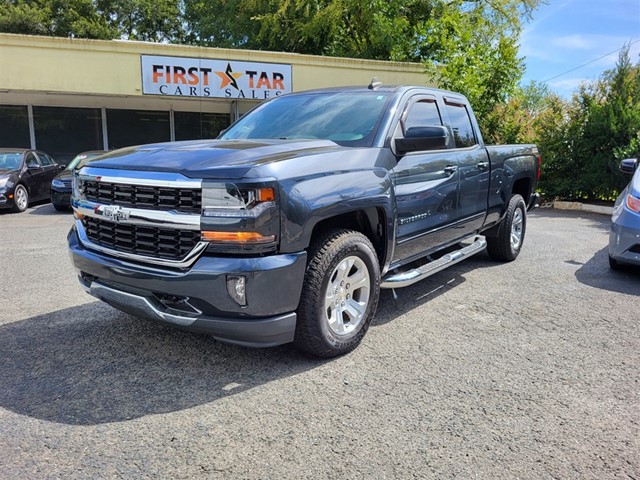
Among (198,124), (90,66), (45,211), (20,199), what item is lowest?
(45,211)

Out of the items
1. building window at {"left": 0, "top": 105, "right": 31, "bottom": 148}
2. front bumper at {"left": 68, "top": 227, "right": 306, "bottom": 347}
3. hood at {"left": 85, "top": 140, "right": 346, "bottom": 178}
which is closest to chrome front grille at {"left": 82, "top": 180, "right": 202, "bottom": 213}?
hood at {"left": 85, "top": 140, "right": 346, "bottom": 178}

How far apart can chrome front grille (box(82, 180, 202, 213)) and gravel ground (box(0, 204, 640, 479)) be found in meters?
1.12

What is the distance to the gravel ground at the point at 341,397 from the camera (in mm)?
2461

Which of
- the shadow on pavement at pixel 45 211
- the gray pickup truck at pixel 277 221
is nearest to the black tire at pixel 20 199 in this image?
the shadow on pavement at pixel 45 211

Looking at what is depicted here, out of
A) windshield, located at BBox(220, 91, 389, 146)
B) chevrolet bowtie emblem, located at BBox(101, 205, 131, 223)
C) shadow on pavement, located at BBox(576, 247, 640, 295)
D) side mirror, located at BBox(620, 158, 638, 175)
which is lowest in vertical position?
shadow on pavement, located at BBox(576, 247, 640, 295)

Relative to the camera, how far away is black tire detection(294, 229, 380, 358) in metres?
3.25

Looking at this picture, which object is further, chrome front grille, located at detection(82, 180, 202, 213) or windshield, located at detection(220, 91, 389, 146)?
windshield, located at detection(220, 91, 389, 146)

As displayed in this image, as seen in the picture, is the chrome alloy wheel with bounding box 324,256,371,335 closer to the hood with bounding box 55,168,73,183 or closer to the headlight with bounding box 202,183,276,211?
the headlight with bounding box 202,183,276,211

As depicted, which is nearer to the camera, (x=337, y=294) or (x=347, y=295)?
(x=337, y=294)

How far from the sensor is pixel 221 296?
2932 millimetres

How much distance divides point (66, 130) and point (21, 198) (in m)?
7.41

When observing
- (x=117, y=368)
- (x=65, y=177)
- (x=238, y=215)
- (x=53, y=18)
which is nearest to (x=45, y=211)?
(x=65, y=177)

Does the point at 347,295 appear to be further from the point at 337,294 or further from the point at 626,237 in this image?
the point at 626,237

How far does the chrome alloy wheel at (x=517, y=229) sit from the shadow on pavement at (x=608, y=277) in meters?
0.83
